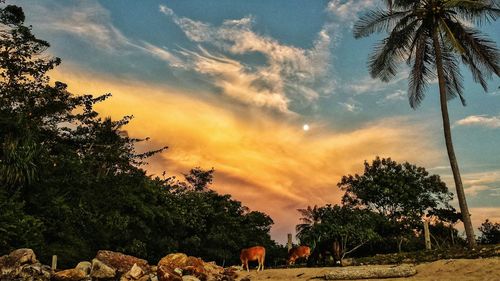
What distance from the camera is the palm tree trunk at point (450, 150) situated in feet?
69.2

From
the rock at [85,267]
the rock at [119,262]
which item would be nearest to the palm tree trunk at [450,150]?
the rock at [119,262]

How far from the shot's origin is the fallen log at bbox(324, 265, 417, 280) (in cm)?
1490

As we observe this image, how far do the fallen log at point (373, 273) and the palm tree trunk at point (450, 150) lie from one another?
7361 millimetres

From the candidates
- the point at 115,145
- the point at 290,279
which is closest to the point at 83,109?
the point at 115,145

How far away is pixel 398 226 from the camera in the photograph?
33.7 m

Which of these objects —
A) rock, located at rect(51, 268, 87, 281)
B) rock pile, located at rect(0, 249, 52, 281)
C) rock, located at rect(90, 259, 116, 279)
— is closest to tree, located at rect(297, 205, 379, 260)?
rock, located at rect(90, 259, 116, 279)

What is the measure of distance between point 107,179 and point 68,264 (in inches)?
342

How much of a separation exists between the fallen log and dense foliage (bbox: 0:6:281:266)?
14.1 meters

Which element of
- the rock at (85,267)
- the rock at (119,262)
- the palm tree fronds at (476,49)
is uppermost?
the palm tree fronds at (476,49)

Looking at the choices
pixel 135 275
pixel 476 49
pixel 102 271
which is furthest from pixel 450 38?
pixel 102 271

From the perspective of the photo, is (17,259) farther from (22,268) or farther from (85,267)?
(85,267)

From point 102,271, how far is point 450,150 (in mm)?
17369

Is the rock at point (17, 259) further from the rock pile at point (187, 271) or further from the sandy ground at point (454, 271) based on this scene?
the sandy ground at point (454, 271)

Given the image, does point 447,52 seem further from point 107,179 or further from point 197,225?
point 107,179
